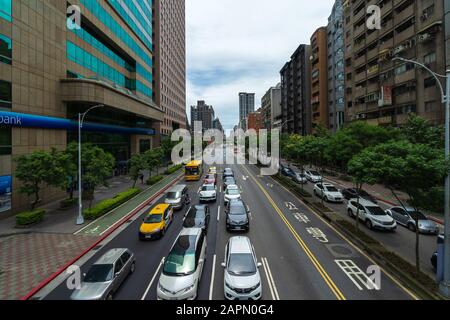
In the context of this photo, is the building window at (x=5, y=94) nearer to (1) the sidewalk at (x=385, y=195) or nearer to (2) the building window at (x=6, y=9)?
(2) the building window at (x=6, y=9)

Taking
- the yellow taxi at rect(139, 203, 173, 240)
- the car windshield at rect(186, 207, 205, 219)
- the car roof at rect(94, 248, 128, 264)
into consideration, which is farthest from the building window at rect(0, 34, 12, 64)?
the car roof at rect(94, 248, 128, 264)

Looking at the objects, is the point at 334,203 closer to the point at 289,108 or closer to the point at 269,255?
the point at 269,255

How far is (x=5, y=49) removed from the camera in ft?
72.7

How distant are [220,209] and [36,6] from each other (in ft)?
88.0

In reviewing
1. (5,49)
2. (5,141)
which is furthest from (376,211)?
(5,49)

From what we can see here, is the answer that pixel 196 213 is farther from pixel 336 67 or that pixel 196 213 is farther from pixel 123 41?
Answer: pixel 336 67

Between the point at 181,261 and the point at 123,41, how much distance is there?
148 ft

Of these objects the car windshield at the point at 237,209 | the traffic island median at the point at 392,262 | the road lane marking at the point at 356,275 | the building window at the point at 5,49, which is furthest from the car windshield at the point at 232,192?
the building window at the point at 5,49

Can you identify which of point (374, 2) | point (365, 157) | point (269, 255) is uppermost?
point (374, 2)

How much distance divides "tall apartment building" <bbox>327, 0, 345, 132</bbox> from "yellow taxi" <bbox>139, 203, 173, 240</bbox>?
5456 centimetres

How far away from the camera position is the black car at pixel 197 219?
18016mm

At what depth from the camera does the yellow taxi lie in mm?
→ 17359

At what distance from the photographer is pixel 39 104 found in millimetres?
26172

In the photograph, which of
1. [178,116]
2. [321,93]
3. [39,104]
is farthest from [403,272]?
[178,116]
